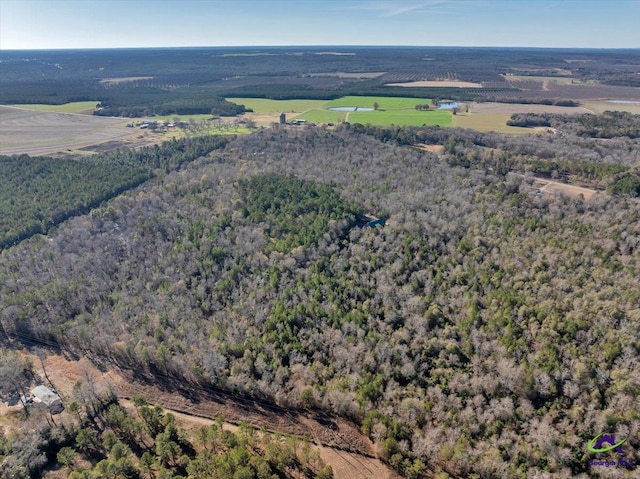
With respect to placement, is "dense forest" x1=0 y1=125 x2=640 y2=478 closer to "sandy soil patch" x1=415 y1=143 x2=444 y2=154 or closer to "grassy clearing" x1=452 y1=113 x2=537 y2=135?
"sandy soil patch" x1=415 y1=143 x2=444 y2=154

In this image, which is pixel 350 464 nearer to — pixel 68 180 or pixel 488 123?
pixel 68 180

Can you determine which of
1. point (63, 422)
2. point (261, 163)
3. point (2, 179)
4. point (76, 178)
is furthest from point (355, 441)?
point (2, 179)

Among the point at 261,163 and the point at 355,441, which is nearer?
the point at 355,441

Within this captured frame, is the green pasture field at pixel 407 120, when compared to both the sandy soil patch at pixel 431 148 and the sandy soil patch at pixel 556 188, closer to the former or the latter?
the sandy soil patch at pixel 431 148

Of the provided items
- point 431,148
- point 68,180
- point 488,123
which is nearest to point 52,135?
point 68,180

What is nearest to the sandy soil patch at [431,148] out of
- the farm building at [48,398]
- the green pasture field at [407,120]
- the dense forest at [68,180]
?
the green pasture field at [407,120]

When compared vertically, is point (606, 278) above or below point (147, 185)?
below

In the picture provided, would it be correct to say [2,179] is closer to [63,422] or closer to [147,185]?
[147,185]
